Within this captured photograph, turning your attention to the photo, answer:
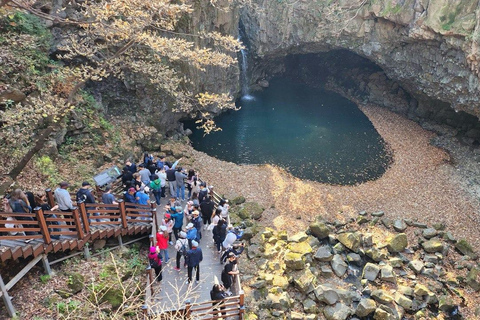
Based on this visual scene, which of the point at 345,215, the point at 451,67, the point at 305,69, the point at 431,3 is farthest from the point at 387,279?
the point at 305,69

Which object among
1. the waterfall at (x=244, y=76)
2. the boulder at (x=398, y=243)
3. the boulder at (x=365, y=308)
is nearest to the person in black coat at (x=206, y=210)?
the boulder at (x=365, y=308)

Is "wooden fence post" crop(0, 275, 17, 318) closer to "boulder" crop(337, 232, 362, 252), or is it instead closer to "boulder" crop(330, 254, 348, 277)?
"boulder" crop(330, 254, 348, 277)

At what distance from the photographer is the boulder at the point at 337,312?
1373cm

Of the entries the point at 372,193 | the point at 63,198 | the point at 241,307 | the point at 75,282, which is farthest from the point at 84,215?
the point at 372,193

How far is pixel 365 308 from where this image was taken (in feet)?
45.9

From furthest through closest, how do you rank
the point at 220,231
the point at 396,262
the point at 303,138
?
the point at 303,138 → the point at 396,262 → the point at 220,231

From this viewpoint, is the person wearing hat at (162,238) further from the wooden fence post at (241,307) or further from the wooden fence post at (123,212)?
the wooden fence post at (241,307)

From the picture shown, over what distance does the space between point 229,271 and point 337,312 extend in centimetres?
579

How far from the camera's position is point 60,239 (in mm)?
11008

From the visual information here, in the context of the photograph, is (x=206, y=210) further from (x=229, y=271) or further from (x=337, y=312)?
(x=337, y=312)

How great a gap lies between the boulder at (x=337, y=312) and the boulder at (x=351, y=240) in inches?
152

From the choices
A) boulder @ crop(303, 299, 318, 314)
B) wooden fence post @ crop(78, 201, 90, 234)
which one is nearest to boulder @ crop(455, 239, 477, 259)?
boulder @ crop(303, 299, 318, 314)

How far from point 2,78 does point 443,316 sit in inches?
883

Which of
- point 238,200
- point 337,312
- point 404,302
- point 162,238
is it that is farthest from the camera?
point 238,200
